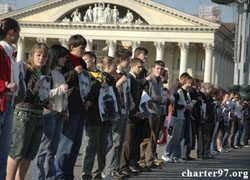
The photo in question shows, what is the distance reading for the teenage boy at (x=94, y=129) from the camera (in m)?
8.16

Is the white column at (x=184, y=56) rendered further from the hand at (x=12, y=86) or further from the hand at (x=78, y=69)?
the hand at (x=12, y=86)

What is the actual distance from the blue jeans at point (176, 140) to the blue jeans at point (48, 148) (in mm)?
5954

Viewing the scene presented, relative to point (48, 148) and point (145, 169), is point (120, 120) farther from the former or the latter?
point (48, 148)

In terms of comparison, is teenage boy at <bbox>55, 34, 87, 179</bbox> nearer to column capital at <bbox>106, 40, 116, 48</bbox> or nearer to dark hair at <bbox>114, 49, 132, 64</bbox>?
dark hair at <bbox>114, 49, 132, 64</bbox>

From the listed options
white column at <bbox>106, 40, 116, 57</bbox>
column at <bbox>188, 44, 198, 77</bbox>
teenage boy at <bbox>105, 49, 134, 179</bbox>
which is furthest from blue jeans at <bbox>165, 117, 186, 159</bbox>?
column at <bbox>188, 44, 198, 77</bbox>

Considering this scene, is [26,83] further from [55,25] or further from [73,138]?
[55,25]

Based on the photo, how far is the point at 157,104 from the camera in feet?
36.8

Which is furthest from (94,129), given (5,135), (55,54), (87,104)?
(5,135)

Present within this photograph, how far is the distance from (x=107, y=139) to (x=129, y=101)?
52.9 inches

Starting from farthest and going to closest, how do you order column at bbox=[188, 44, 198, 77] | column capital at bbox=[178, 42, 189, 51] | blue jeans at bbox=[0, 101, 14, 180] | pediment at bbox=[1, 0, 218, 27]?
column at bbox=[188, 44, 198, 77], pediment at bbox=[1, 0, 218, 27], column capital at bbox=[178, 42, 189, 51], blue jeans at bbox=[0, 101, 14, 180]

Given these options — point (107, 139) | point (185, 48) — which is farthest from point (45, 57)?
point (185, 48)

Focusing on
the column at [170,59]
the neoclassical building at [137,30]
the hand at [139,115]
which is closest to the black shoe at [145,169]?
the hand at [139,115]

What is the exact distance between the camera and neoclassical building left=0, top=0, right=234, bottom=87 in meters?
64.8

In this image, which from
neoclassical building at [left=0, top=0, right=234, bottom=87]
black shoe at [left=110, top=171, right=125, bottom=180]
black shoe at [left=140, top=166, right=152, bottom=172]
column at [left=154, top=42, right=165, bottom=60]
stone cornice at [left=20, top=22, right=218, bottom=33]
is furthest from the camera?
column at [left=154, top=42, right=165, bottom=60]
